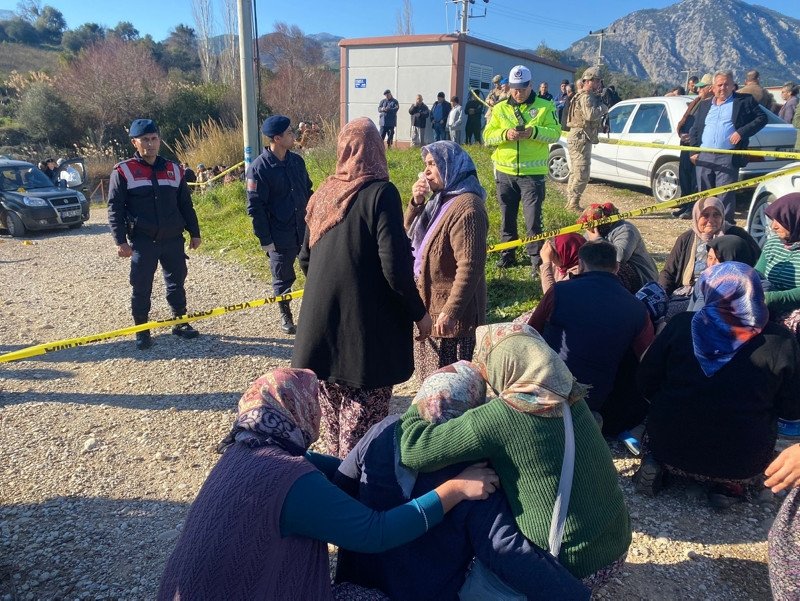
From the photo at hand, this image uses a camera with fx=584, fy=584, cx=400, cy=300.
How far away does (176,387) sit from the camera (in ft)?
15.8

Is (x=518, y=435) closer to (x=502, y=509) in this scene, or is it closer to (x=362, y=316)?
(x=502, y=509)

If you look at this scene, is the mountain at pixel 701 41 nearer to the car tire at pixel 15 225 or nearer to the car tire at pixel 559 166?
the car tire at pixel 559 166

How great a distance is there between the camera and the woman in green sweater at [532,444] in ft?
5.99

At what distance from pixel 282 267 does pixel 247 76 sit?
18.0ft

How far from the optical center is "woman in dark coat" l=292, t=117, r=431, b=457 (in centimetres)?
269

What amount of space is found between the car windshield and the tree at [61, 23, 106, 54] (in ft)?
168

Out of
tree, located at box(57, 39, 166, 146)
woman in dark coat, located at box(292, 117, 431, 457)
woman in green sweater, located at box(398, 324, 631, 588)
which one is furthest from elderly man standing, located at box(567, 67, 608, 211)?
tree, located at box(57, 39, 166, 146)

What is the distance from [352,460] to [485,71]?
2209 cm

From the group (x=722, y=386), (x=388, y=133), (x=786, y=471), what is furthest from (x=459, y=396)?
(x=388, y=133)

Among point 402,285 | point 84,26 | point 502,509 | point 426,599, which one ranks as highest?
point 84,26

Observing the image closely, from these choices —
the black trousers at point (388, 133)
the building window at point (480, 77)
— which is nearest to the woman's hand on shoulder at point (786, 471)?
the black trousers at point (388, 133)

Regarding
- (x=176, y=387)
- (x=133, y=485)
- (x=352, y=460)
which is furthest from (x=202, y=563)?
(x=176, y=387)

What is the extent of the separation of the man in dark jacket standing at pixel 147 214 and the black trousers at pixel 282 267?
2.74 feet

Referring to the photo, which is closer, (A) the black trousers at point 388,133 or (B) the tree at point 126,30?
(A) the black trousers at point 388,133
